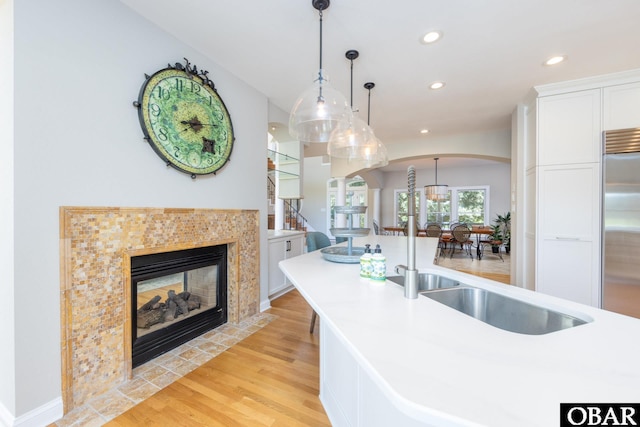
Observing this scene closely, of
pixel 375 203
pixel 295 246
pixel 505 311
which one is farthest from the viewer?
pixel 375 203

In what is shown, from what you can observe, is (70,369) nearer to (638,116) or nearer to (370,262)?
(370,262)

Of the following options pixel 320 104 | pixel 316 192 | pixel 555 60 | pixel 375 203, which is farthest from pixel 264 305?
pixel 375 203

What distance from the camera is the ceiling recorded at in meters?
1.80

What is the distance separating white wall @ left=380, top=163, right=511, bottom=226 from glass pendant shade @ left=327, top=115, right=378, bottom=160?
6.49m

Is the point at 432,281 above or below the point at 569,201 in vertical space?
below

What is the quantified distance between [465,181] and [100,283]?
9087 millimetres

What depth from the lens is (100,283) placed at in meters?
1.69

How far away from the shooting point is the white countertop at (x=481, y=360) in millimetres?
509

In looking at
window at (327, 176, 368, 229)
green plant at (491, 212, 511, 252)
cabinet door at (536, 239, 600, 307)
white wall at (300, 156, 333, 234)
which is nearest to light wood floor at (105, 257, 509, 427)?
cabinet door at (536, 239, 600, 307)

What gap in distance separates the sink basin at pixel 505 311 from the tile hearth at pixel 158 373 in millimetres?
1870

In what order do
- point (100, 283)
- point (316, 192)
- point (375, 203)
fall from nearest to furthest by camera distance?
1. point (100, 283)
2. point (375, 203)
3. point (316, 192)

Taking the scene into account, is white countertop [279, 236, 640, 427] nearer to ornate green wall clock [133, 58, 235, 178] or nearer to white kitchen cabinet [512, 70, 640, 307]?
ornate green wall clock [133, 58, 235, 178]

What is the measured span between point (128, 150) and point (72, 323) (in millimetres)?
1133

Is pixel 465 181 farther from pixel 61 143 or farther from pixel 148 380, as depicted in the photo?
pixel 61 143
